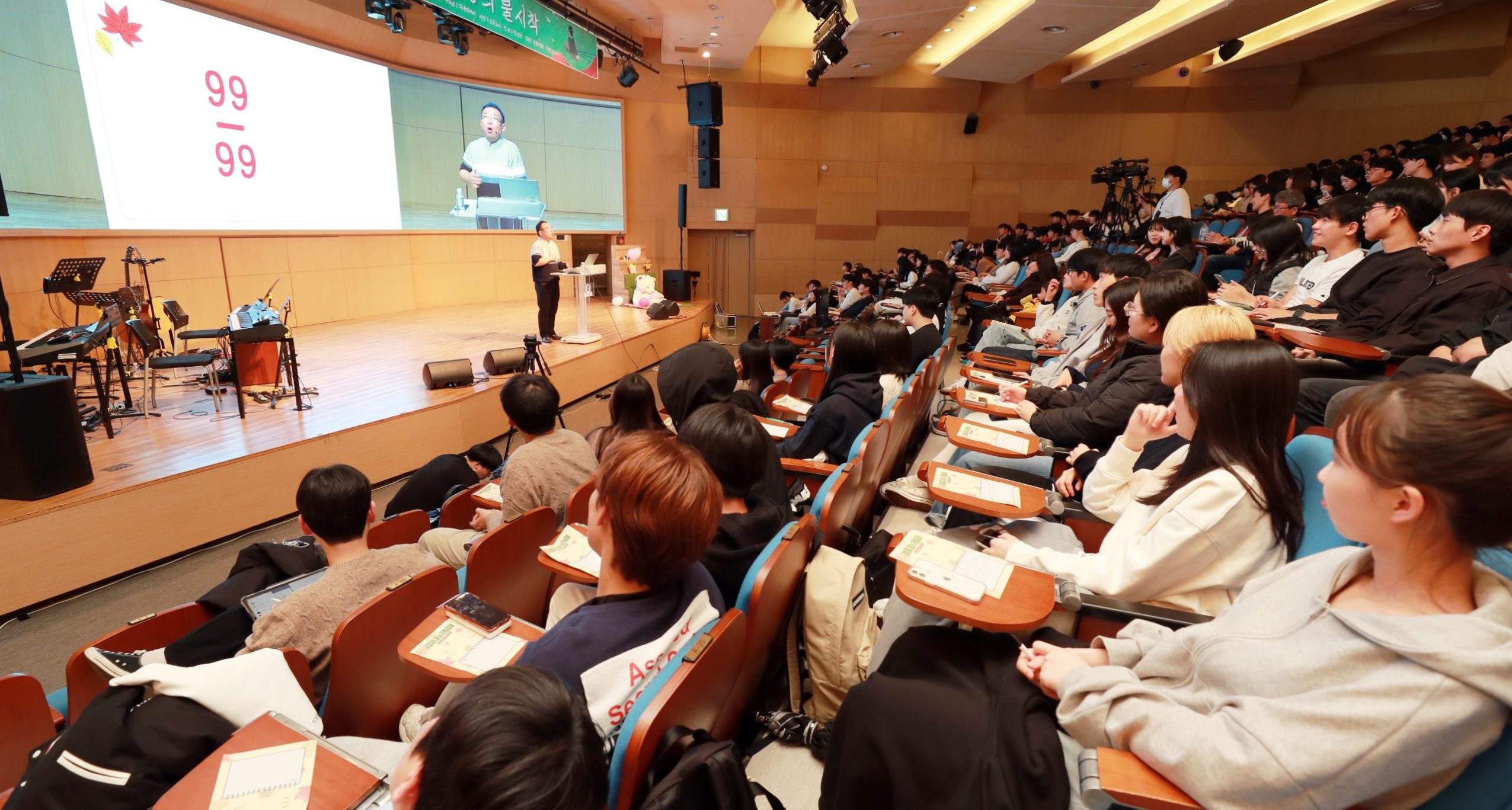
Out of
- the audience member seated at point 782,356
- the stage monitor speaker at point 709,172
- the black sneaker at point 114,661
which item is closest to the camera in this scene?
the black sneaker at point 114,661

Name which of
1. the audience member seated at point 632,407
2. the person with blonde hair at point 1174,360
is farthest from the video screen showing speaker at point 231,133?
the person with blonde hair at point 1174,360

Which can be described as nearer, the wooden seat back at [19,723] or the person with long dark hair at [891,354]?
the wooden seat back at [19,723]

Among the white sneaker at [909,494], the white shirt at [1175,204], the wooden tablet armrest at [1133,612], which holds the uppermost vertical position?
the white shirt at [1175,204]

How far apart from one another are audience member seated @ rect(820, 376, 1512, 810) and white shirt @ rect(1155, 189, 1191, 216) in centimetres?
781

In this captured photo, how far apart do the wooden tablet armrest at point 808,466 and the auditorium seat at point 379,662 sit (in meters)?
1.36

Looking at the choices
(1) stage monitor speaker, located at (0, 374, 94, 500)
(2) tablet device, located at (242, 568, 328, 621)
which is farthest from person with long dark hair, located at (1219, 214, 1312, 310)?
(1) stage monitor speaker, located at (0, 374, 94, 500)

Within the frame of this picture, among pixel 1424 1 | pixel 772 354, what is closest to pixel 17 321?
pixel 772 354

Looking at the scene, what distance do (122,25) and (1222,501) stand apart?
860 centimetres

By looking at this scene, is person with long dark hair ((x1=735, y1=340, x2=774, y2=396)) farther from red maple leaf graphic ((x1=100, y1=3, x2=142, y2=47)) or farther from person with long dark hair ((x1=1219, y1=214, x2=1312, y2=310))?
red maple leaf graphic ((x1=100, y1=3, x2=142, y2=47))

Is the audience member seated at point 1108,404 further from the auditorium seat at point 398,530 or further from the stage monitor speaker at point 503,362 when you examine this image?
the stage monitor speaker at point 503,362

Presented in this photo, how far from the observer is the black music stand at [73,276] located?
4.87 m

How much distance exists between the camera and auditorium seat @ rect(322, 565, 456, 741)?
151 centimetres

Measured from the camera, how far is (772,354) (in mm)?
5203

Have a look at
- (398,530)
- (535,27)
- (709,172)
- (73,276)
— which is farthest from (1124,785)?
(709,172)
